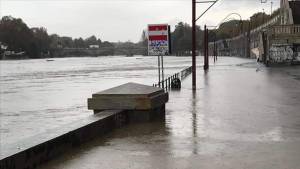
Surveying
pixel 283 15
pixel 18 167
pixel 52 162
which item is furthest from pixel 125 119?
pixel 283 15

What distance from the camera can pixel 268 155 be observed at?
8.51 meters

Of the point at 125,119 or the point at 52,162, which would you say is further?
the point at 125,119

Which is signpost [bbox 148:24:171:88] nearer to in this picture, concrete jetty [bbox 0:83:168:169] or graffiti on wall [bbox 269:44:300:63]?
concrete jetty [bbox 0:83:168:169]

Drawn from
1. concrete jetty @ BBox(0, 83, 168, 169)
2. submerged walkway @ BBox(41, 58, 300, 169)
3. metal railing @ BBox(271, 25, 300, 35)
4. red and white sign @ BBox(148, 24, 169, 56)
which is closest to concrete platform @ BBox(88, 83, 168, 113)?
concrete jetty @ BBox(0, 83, 168, 169)

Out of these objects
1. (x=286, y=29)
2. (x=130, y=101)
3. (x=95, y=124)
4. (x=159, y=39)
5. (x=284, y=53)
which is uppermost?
(x=286, y=29)

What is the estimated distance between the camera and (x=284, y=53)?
62.2 meters

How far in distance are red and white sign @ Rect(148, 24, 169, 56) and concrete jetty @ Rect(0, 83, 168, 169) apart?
6669 millimetres

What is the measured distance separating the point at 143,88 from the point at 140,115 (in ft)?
2.38

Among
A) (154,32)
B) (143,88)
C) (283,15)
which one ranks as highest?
(283,15)

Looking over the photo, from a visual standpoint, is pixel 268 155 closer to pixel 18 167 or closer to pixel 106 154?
pixel 106 154

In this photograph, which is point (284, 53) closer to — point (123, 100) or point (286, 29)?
point (286, 29)

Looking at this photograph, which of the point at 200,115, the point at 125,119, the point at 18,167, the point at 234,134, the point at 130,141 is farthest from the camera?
the point at 200,115

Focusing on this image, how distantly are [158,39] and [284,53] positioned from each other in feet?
149

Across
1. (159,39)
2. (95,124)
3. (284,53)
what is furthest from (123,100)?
(284,53)
